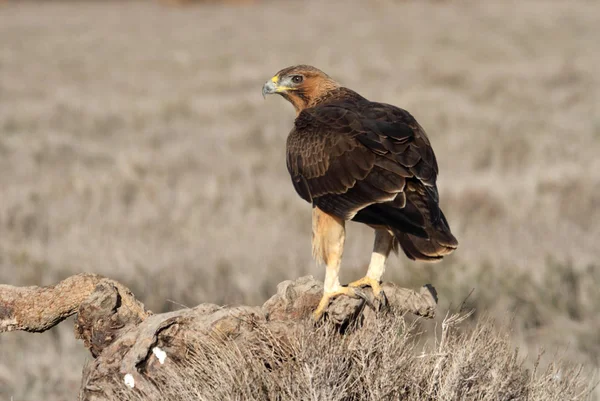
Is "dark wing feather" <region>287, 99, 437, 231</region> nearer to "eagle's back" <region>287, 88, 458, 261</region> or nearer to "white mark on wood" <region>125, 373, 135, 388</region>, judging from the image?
"eagle's back" <region>287, 88, 458, 261</region>

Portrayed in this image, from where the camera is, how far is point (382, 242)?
449 cm

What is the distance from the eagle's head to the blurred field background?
1428 mm

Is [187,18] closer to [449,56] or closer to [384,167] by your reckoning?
[449,56]

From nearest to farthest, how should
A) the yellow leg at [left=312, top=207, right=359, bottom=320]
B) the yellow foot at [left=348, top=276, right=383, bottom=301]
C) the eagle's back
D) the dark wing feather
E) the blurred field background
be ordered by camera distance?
the eagle's back < the dark wing feather < the yellow leg at [left=312, top=207, right=359, bottom=320] < the yellow foot at [left=348, top=276, right=383, bottom=301] < the blurred field background

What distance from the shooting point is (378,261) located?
4523mm

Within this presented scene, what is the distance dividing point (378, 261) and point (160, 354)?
1.17 meters

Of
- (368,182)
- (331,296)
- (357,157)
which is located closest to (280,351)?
(331,296)

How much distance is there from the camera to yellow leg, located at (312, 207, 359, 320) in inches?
170

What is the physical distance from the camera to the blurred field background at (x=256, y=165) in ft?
28.6

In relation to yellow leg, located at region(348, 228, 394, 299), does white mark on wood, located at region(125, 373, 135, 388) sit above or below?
below

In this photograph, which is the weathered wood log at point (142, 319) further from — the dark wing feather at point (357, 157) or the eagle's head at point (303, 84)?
the eagle's head at point (303, 84)

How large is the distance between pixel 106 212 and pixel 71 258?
2.56 m

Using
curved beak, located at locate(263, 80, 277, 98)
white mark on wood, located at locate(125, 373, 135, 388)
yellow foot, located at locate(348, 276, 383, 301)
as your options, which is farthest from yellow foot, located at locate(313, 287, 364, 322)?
curved beak, located at locate(263, 80, 277, 98)

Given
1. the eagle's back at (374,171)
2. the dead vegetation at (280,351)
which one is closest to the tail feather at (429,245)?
the eagle's back at (374,171)
